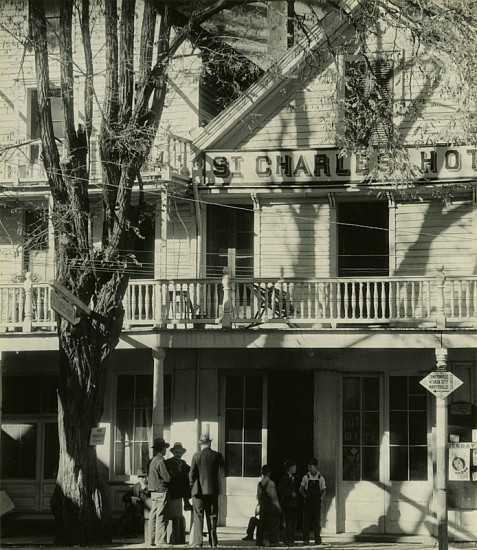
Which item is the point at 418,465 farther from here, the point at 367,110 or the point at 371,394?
the point at 367,110

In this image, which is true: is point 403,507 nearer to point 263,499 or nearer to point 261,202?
point 263,499

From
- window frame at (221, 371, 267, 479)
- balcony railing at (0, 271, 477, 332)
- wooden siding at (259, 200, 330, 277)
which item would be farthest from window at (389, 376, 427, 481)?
wooden siding at (259, 200, 330, 277)

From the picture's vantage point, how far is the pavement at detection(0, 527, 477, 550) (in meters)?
20.4

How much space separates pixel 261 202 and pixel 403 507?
262 inches

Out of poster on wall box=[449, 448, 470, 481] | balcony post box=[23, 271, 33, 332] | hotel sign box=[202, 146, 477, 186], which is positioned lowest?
poster on wall box=[449, 448, 470, 481]

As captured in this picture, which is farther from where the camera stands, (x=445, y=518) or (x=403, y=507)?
(x=403, y=507)

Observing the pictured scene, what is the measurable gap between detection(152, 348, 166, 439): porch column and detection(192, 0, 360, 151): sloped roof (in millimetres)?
4285

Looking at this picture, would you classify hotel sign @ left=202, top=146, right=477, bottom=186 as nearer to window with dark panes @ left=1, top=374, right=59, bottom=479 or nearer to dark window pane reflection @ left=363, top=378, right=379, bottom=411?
dark window pane reflection @ left=363, top=378, right=379, bottom=411

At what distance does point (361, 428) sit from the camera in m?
23.3

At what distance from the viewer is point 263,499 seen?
20031 millimetres

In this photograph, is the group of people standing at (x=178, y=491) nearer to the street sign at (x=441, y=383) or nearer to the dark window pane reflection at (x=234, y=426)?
the street sign at (x=441, y=383)

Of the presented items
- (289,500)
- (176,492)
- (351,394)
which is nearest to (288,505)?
(289,500)

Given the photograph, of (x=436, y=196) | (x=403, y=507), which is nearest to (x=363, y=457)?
(x=403, y=507)

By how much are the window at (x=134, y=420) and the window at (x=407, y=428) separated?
4.48 m
